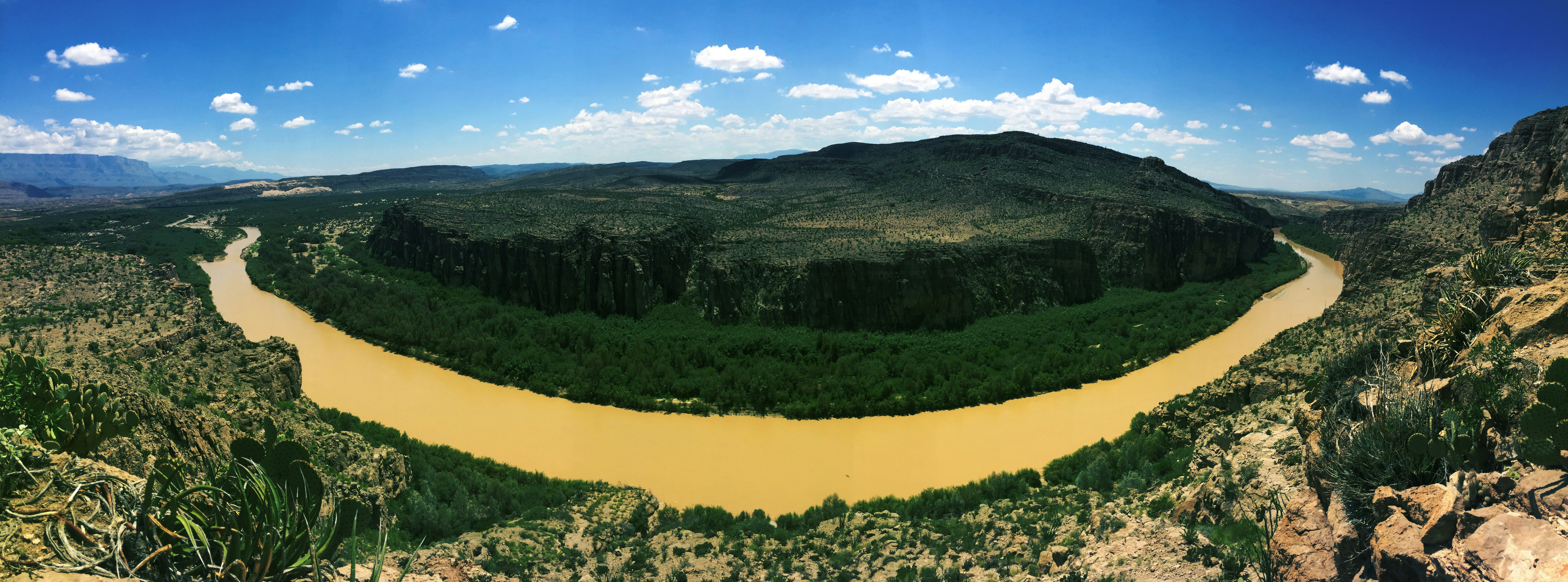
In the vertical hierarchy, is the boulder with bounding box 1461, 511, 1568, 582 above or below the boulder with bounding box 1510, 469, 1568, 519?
below

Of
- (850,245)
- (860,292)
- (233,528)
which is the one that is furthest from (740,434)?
(233,528)

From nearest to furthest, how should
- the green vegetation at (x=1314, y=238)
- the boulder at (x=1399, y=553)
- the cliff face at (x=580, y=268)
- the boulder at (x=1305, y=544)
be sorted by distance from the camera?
1. the boulder at (x=1399, y=553)
2. the boulder at (x=1305, y=544)
3. the cliff face at (x=580, y=268)
4. the green vegetation at (x=1314, y=238)

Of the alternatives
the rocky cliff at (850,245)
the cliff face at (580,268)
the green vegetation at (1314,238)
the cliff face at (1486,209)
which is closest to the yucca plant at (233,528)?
the cliff face at (1486,209)

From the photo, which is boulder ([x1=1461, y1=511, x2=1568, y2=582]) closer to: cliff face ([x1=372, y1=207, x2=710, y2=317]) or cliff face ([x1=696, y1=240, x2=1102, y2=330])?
cliff face ([x1=696, y1=240, x2=1102, y2=330])

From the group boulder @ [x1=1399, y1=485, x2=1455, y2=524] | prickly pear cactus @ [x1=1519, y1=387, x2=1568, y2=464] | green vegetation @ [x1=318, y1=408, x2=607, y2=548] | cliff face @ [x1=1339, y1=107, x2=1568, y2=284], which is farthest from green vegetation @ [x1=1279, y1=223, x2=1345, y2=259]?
green vegetation @ [x1=318, y1=408, x2=607, y2=548]

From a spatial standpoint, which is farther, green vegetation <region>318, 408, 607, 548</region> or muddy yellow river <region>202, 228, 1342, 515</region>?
muddy yellow river <region>202, 228, 1342, 515</region>

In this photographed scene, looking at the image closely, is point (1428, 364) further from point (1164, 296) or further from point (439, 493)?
point (1164, 296)

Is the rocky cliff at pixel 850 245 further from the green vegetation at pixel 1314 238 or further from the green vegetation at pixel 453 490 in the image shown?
the green vegetation at pixel 453 490

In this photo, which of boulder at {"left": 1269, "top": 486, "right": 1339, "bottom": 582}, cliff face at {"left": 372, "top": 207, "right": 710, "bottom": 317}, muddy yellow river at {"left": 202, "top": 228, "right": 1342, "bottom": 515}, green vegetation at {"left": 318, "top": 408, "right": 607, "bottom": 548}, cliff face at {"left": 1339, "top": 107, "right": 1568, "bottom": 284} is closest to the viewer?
boulder at {"left": 1269, "top": 486, "right": 1339, "bottom": 582}
